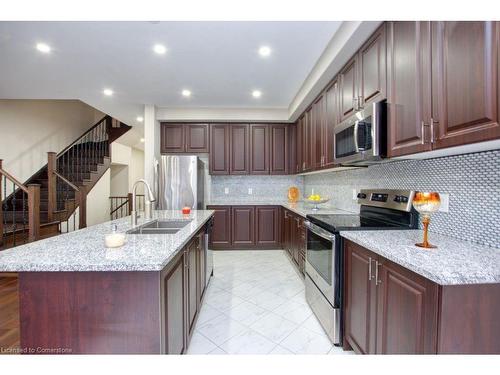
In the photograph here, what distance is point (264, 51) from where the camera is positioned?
8.10ft

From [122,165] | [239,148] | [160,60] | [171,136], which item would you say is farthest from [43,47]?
[122,165]

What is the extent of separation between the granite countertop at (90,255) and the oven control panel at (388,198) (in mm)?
1629

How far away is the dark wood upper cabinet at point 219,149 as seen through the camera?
14.4 feet

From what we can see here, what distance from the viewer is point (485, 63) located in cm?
101

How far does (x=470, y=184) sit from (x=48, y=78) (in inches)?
176

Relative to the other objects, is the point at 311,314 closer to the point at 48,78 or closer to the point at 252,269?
the point at 252,269

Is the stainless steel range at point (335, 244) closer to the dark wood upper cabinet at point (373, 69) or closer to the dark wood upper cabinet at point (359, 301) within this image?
the dark wood upper cabinet at point (359, 301)

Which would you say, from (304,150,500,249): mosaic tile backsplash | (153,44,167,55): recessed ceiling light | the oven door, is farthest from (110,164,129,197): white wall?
(304,150,500,249): mosaic tile backsplash

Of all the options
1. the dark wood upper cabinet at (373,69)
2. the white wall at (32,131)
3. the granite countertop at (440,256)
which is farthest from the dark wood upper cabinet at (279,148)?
the white wall at (32,131)

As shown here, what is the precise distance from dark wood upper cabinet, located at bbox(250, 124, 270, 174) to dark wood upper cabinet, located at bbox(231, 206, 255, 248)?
75 centimetres

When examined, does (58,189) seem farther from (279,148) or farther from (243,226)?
(279,148)

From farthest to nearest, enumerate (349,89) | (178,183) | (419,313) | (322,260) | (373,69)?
(178,183)
(349,89)
(322,260)
(373,69)
(419,313)

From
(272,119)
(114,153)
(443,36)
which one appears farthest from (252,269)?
(114,153)

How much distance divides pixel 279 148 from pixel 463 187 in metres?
3.22
